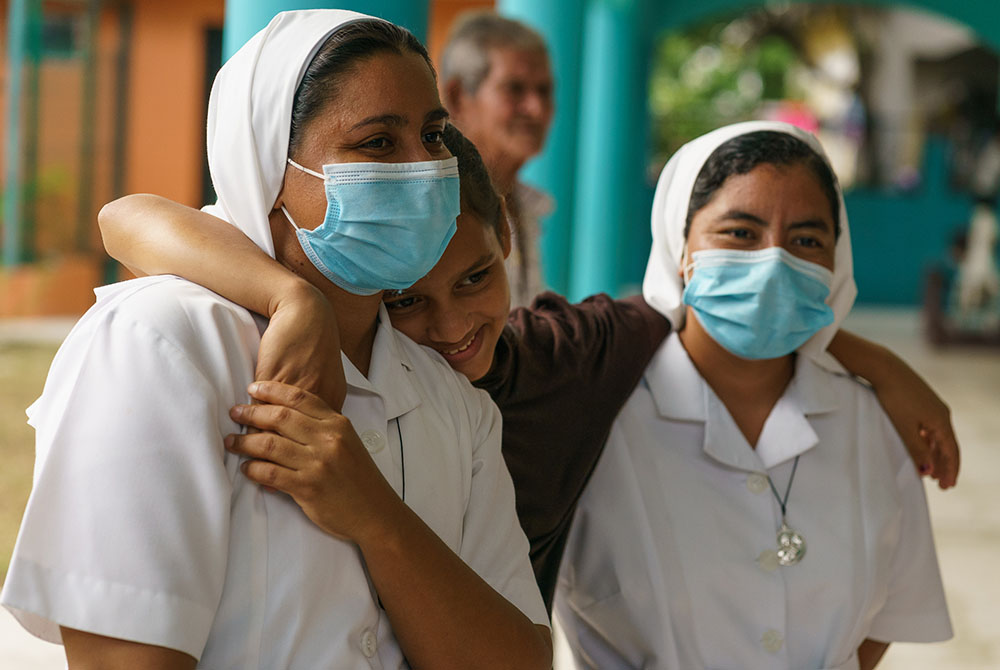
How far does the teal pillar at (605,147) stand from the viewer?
9727 millimetres

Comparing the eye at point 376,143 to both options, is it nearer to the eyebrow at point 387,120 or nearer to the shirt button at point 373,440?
the eyebrow at point 387,120

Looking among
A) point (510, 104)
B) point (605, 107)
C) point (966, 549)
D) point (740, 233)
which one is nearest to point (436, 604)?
point (740, 233)

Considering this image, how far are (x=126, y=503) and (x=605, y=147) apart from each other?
925 centimetres

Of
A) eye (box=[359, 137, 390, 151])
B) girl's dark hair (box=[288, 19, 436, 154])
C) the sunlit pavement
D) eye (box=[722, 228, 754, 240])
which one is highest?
girl's dark hair (box=[288, 19, 436, 154])

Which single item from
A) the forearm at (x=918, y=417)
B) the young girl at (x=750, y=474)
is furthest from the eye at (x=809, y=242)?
the forearm at (x=918, y=417)

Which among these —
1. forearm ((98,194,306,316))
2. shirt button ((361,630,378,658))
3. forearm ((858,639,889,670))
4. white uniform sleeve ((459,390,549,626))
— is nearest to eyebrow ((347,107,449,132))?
forearm ((98,194,306,316))

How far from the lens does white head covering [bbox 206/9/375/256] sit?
1458 millimetres

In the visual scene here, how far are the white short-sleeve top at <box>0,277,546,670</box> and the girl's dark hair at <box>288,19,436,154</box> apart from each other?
266mm

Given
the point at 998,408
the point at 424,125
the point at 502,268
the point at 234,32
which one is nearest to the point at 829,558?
the point at 502,268

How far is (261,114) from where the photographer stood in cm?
147

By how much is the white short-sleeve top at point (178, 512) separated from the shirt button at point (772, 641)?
77cm

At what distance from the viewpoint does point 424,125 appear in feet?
5.00

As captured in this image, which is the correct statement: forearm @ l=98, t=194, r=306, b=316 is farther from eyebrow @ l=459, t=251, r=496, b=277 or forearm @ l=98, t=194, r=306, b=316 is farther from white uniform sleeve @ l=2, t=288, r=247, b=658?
eyebrow @ l=459, t=251, r=496, b=277

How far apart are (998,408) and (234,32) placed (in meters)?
8.78
